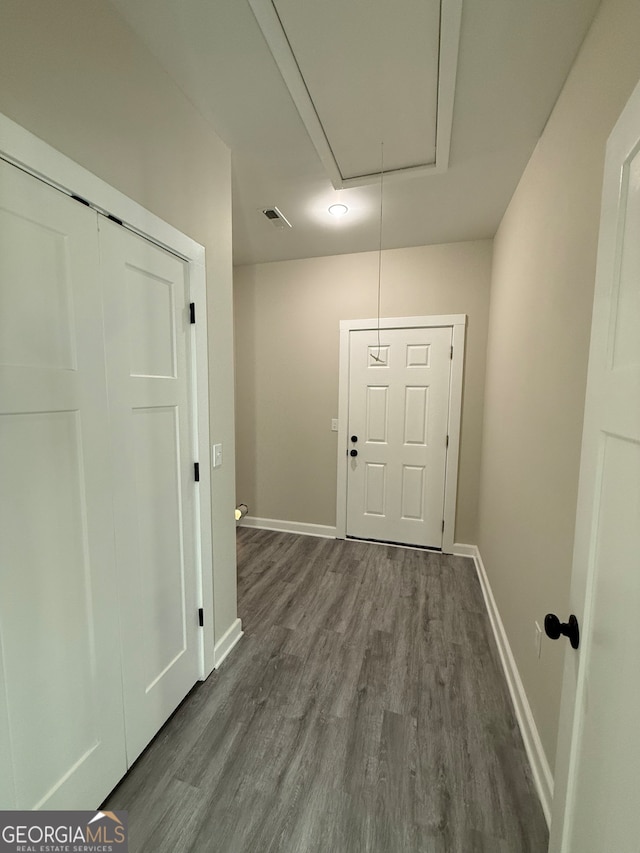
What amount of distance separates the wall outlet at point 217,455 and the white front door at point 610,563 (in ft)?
4.82

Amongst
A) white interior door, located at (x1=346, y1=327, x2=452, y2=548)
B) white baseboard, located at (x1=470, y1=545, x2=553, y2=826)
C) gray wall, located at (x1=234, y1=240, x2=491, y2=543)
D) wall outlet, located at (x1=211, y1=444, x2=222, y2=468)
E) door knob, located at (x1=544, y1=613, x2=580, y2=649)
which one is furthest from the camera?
white interior door, located at (x1=346, y1=327, x2=452, y2=548)

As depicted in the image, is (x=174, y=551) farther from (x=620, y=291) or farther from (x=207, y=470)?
(x=620, y=291)

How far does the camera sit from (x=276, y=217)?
2389 millimetres

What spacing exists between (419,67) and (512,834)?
273 cm

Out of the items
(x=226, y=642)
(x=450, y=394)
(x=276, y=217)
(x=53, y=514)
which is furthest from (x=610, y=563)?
(x=276, y=217)

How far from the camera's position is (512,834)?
107 cm

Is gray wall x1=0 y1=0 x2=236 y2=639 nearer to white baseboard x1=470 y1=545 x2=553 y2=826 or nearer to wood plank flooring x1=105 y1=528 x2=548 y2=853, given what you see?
wood plank flooring x1=105 y1=528 x2=548 y2=853

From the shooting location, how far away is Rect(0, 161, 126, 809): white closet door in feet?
2.80

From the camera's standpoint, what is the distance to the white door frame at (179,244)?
2.83 feet

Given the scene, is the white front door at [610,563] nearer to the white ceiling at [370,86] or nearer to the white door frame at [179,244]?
the white ceiling at [370,86]

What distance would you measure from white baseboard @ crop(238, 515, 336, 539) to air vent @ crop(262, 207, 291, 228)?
2.70 m

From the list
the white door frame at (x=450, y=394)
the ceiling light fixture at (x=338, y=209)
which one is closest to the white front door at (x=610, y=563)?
the ceiling light fixture at (x=338, y=209)

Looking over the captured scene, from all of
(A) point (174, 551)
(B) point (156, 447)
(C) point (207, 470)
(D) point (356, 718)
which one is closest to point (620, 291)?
(B) point (156, 447)

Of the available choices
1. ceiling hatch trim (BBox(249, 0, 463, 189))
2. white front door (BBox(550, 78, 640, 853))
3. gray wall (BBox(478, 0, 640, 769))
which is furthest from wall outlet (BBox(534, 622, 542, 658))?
ceiling hatch trim (BBox(249, 0, 463, 189))
